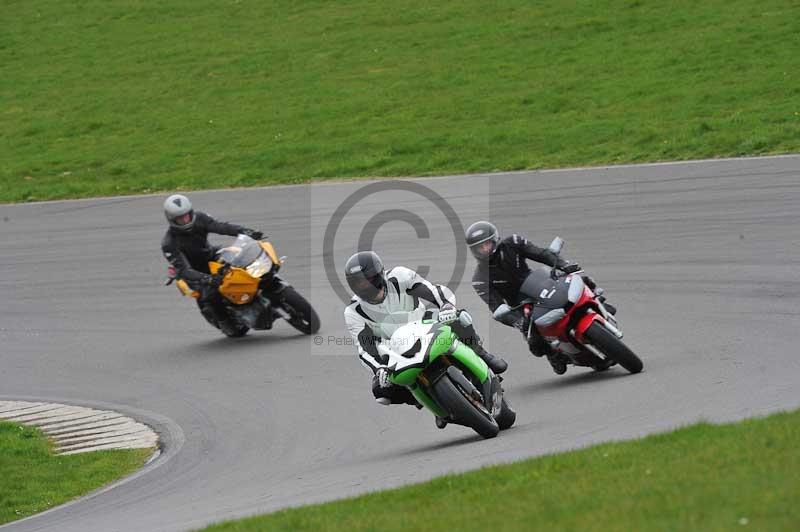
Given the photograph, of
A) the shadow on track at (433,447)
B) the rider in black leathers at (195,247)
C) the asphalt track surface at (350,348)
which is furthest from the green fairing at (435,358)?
the rider in black leathers at (195,247)

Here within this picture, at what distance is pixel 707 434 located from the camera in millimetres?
8008

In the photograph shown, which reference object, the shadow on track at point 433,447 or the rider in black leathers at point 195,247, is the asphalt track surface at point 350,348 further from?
the rider in black leathers at point 195,247

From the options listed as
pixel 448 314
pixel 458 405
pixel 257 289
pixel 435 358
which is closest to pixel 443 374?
pixel 435 358

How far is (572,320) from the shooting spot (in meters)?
12.1

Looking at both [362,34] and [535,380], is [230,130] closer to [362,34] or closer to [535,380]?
[362,34]

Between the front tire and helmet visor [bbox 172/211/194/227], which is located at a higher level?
helmet visor [bbox 172/211/194/227]

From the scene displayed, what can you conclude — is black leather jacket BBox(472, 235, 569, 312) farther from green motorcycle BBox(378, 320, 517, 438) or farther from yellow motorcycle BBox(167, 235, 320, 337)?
yellow motorcycle BBox(167, 235, 320, 337)

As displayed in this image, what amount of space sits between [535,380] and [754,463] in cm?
621

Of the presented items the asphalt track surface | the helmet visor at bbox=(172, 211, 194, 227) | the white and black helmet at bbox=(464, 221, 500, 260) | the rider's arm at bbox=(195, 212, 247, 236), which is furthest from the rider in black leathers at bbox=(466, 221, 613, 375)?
the helmet visor at bbox=(172, 211, 194, 227)

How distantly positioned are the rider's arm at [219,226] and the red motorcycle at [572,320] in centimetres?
503

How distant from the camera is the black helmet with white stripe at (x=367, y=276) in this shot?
1026 cm

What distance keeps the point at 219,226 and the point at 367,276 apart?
6744 mm

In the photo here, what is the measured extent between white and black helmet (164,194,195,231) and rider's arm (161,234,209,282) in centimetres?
26

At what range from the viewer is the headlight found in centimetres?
1620
